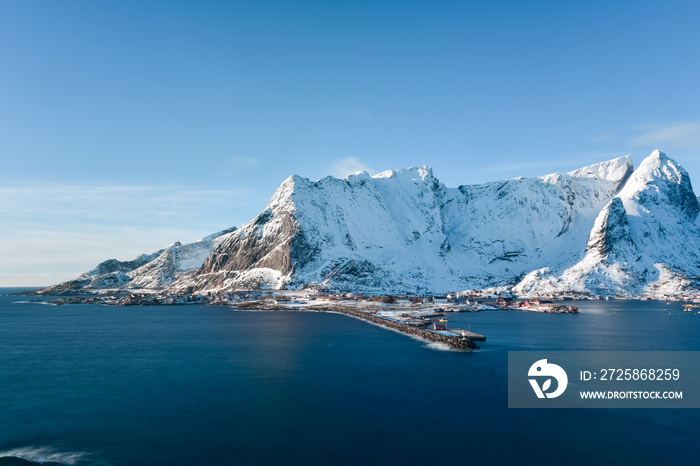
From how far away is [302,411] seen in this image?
47500 mm

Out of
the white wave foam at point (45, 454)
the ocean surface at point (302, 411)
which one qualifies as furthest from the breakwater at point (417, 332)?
the white wave foam at point (45, 454)

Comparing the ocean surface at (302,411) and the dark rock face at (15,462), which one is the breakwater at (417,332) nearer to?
the ocean surface at (302,411)

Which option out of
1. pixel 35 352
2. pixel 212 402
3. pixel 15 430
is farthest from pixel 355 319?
pixel 15 430

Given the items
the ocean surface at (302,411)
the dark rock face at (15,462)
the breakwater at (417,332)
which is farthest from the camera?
the breakwater at (417,332)

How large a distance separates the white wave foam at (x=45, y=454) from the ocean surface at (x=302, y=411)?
0.16 metres

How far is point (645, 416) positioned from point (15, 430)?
59438 millimetres

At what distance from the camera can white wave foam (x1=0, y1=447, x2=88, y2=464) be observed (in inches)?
1398

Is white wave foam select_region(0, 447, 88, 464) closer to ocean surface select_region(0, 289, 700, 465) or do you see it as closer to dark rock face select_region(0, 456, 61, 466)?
ocean surface select_region(0, 289, 700, 465)

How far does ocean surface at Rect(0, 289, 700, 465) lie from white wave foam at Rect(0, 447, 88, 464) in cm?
16

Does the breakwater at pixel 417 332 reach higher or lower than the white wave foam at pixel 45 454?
higher

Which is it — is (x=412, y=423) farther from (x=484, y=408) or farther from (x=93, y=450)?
(x=93, y=450)

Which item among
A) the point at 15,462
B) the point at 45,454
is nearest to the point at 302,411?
the point at 45,454

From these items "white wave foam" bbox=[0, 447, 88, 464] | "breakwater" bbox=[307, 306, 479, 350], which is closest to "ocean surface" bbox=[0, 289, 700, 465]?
"white wave foam" bbox=[0, 447, 88, 464]

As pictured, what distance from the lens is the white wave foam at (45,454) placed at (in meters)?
35.5
